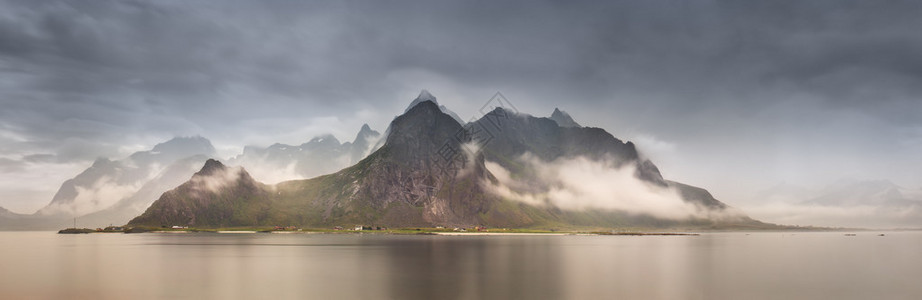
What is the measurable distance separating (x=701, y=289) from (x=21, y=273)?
313ft

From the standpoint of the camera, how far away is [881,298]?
57219 millimetres

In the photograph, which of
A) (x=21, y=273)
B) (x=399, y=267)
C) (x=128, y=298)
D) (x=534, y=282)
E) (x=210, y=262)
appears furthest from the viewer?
(x=210, y=262)

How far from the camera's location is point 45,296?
56.4 metres

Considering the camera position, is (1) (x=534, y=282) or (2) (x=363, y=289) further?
(1) (x=534, y=282)

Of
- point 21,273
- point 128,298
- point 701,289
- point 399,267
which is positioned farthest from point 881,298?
point 21,273

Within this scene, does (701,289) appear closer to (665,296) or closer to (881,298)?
(665,296)

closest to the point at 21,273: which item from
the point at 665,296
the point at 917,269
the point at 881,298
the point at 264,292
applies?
the point at 264,292

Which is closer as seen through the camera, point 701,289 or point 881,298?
point 881,298

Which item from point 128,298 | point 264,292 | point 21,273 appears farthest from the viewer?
point 21,273

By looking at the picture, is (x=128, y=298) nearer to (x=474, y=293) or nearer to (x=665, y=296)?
(x=474, y=293)

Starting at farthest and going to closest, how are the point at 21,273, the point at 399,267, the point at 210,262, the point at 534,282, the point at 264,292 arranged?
1. the point at 210,262
2. the point at 399,267
3. the point at 21,273
4. the point at 534,282
5. the point at 264,292

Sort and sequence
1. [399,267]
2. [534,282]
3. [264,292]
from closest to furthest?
[264,292]
[534,282]
[399,267]

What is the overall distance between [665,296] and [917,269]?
6652 cm

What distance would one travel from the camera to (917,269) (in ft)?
302
